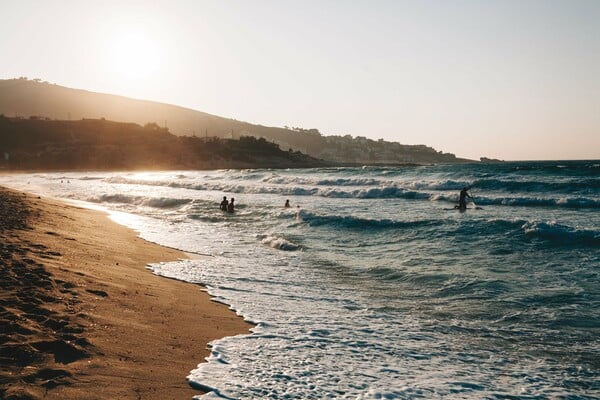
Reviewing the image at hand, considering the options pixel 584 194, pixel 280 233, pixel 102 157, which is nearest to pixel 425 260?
pixel 280 233

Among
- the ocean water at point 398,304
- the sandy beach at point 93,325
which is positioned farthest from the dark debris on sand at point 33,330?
the ocean water at point 398,304

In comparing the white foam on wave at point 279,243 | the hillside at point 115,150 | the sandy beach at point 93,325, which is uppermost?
the hillside at point 115,150

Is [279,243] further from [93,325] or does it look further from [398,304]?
[93,325]

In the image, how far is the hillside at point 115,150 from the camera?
93.8 meters

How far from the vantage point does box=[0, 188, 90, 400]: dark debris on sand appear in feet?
13.9

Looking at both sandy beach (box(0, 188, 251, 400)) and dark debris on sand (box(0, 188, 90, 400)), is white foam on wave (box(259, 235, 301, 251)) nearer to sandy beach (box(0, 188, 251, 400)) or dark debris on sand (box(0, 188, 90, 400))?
sandy beach (box(0, 188, 251, 400))

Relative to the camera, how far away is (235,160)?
357ft

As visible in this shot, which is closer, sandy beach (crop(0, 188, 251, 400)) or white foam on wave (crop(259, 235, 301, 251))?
sandy beach (crop(0, 188, 251, 400))

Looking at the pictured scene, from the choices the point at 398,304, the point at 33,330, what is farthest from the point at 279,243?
the point at 33,330

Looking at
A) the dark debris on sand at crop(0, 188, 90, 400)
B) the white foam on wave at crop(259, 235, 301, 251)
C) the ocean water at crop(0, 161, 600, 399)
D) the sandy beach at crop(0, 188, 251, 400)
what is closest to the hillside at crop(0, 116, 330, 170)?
the ocean water at crop(0, 161, 600, 399)

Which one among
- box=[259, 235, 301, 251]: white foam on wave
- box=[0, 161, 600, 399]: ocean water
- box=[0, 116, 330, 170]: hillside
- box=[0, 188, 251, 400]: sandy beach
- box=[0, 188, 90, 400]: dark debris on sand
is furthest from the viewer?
box=[0, 116, 330, 170]: hillside

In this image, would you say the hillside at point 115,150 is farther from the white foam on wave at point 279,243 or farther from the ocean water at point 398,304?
the white foam on wave at point 279,243

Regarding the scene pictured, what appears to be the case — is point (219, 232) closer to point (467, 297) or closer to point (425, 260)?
point (425, 260)

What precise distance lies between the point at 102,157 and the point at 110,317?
98682 millimetres
